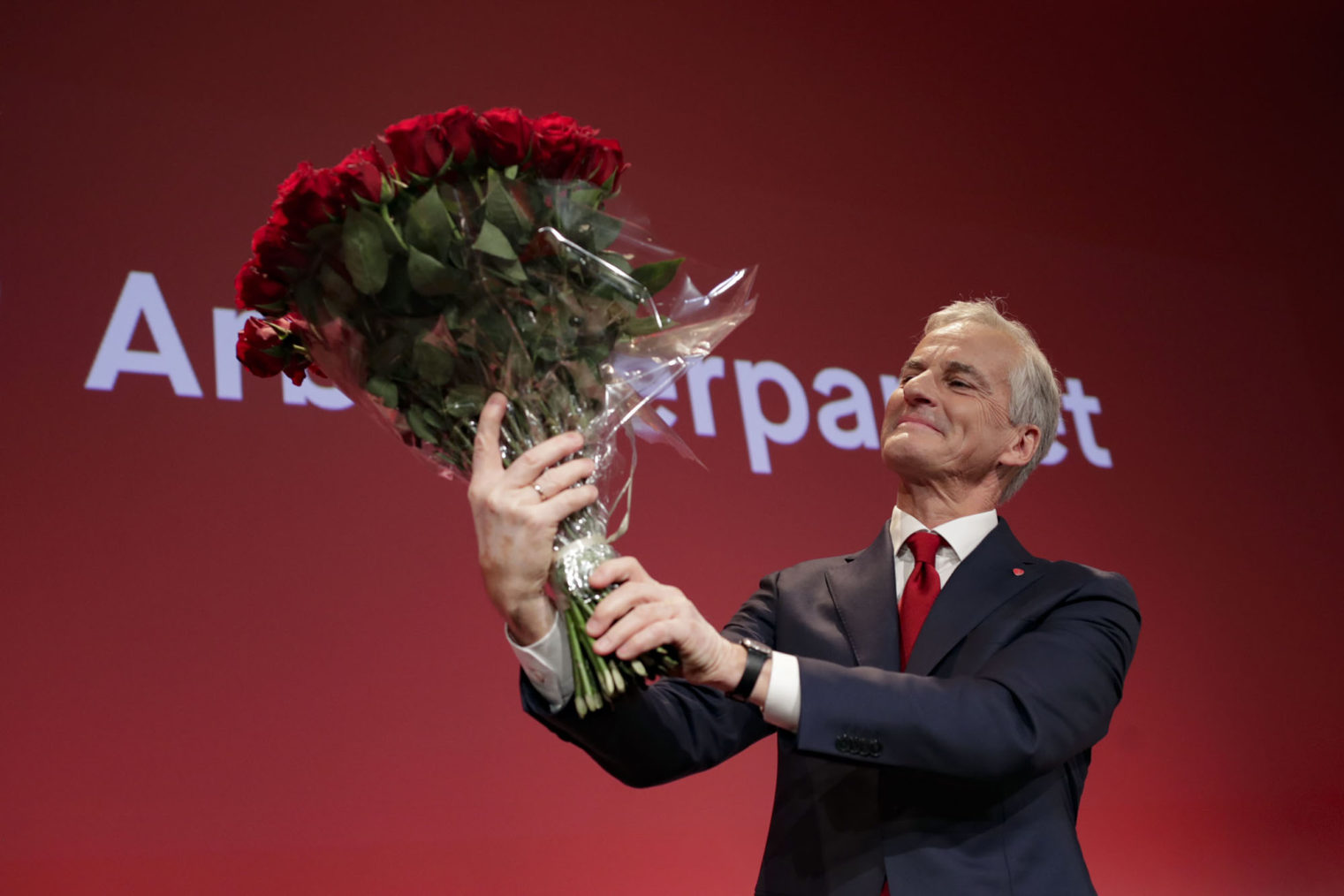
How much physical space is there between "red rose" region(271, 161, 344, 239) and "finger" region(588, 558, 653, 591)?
18.3 inches

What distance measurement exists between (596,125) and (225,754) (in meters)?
1.90

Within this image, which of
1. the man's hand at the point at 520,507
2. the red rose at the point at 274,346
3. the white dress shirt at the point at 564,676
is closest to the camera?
the man's hand at the point at 520,507

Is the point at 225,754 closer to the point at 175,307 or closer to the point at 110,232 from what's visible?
the point at 175,307

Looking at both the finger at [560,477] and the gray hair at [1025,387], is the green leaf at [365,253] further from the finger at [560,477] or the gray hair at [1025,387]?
the gray hair at [1025,387]

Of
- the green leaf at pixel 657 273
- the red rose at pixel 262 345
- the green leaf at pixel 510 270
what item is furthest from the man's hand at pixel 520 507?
the red rose at pixel 262 345

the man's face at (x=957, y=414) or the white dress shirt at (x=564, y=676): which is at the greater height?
the man's face at (x=957, y=414)

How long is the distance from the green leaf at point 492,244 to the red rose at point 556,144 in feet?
0.33

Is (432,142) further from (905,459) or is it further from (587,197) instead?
(905,459)

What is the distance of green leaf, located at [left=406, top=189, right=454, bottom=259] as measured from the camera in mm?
1233

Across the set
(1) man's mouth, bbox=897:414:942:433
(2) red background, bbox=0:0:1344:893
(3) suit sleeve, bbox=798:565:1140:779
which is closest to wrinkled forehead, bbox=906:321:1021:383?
(1) man's mouth, bbox=897:414:942:433

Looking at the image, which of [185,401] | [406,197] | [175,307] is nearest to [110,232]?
[175,307]

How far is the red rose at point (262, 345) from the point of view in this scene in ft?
4.74

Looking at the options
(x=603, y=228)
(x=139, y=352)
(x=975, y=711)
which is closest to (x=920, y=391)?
(x=975, y=711)

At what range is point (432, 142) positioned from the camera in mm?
1254
